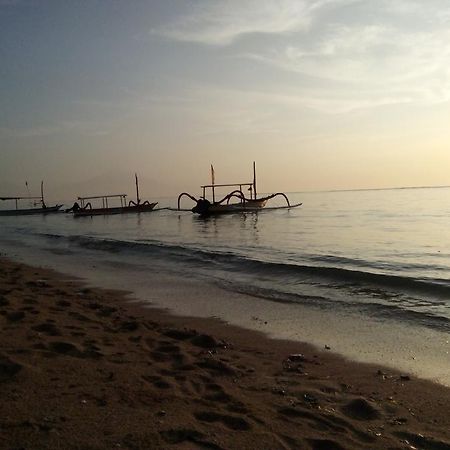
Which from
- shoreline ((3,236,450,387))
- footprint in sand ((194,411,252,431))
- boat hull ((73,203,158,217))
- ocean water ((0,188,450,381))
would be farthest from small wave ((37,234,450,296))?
boat hull ((73,203,158,217))

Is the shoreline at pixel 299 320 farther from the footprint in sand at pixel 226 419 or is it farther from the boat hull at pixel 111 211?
the boat hull at pixel 111 211

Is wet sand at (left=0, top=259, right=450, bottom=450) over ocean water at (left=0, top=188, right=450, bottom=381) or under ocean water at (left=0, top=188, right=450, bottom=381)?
over

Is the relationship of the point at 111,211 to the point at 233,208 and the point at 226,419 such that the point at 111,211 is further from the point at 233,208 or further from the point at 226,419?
the point at 226,419

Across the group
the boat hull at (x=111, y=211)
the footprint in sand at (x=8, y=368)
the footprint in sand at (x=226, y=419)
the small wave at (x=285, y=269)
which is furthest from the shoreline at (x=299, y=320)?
the boat hull at (x=111, y=211)

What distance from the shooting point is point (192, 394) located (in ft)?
14.5

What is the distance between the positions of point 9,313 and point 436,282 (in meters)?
10.9

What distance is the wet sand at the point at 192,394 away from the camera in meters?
3.45

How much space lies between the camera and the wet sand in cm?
345

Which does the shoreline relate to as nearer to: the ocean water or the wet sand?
the ocean water

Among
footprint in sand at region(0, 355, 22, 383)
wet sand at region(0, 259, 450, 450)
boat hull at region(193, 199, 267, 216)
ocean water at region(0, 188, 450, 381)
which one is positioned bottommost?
ocean water at region(0, 188, 450, 381)

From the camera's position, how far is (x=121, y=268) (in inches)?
648

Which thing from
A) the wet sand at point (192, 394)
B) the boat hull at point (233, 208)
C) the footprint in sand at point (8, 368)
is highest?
the boat hull at point (233, 208)

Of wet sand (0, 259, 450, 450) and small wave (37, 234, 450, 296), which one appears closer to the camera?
wet sand (0, 259, 450, 450)

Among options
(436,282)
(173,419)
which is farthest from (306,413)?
(436,282)
